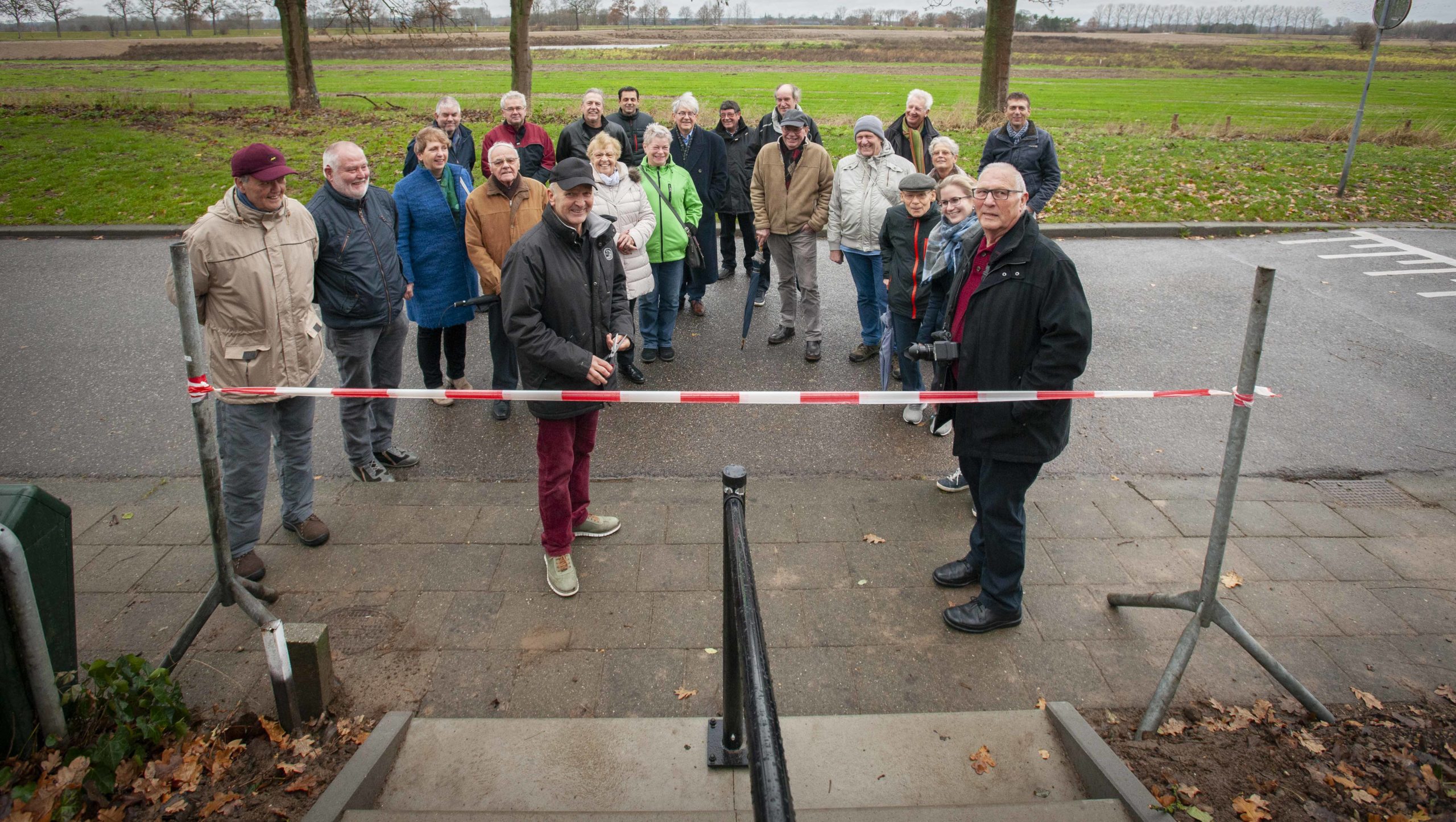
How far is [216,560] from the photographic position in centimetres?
351

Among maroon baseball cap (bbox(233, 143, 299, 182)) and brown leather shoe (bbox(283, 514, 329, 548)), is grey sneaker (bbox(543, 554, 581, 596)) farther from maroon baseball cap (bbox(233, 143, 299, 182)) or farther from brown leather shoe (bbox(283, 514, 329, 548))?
maroon baseball cap (bbox(233, 143, 299, 182))

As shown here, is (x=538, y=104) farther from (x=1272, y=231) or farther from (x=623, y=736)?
(x=623, y=736)

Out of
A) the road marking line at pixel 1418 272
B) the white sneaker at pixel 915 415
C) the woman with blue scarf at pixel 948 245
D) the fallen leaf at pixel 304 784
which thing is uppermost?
the woman with blue scarf at pixel 948 245

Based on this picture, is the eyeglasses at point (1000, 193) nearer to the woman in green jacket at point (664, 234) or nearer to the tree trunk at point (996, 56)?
the woman in green jacket at point (664, 234)

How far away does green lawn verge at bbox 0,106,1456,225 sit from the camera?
12.4 meters

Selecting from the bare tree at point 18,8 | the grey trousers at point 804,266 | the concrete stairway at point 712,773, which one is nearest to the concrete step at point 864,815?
the concrete stairway at point 712,773

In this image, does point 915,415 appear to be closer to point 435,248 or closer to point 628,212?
point 628,212

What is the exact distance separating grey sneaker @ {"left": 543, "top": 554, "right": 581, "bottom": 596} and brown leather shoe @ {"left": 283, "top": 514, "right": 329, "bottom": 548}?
4.36ft

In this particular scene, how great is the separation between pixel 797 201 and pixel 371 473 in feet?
13.0

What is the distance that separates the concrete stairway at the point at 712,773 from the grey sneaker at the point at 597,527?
1.51 m

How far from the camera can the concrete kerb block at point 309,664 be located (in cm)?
327

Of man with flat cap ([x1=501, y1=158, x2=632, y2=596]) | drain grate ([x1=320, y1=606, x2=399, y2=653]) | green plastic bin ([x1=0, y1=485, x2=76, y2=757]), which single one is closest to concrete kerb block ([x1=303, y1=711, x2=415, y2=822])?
drain grate ([x1=320, y1=606, x2=399, y2=653])

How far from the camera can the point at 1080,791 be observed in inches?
122

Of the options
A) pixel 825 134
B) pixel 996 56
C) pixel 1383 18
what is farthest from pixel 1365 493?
pixel 996 56
